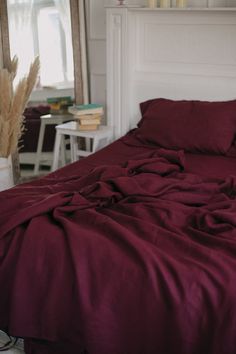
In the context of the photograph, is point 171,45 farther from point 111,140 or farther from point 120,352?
point 120,352

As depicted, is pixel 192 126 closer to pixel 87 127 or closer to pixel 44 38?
pixel 87 127

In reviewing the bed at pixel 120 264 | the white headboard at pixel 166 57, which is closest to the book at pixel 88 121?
the white headboard at pixel 166 57

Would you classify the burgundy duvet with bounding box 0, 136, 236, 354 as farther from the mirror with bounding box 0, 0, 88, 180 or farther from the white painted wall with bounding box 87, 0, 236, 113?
the white painted wall with bounding box 87, 0, 236, 113

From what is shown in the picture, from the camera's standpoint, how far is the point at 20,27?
3.65m

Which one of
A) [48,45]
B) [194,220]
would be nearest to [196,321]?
[194,220]

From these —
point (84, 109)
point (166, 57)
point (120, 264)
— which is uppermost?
point (166, 57)

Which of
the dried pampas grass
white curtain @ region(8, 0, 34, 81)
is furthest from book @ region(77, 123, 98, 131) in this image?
white curtain @ region(8, 0, 34, 81)

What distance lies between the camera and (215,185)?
237 centimetres

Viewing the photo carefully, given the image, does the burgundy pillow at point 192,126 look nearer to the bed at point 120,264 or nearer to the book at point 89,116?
the book at point 89,116

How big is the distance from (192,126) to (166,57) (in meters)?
0.72

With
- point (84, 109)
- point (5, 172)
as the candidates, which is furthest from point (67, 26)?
point (5, 172)

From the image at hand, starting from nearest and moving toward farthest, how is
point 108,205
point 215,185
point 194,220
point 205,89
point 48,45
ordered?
point 194,220 → point 108,205 → point 215,185 → point 205,89 → point 48,45

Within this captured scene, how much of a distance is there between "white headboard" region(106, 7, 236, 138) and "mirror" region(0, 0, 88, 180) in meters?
0.35

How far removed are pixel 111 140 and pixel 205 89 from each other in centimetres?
82
